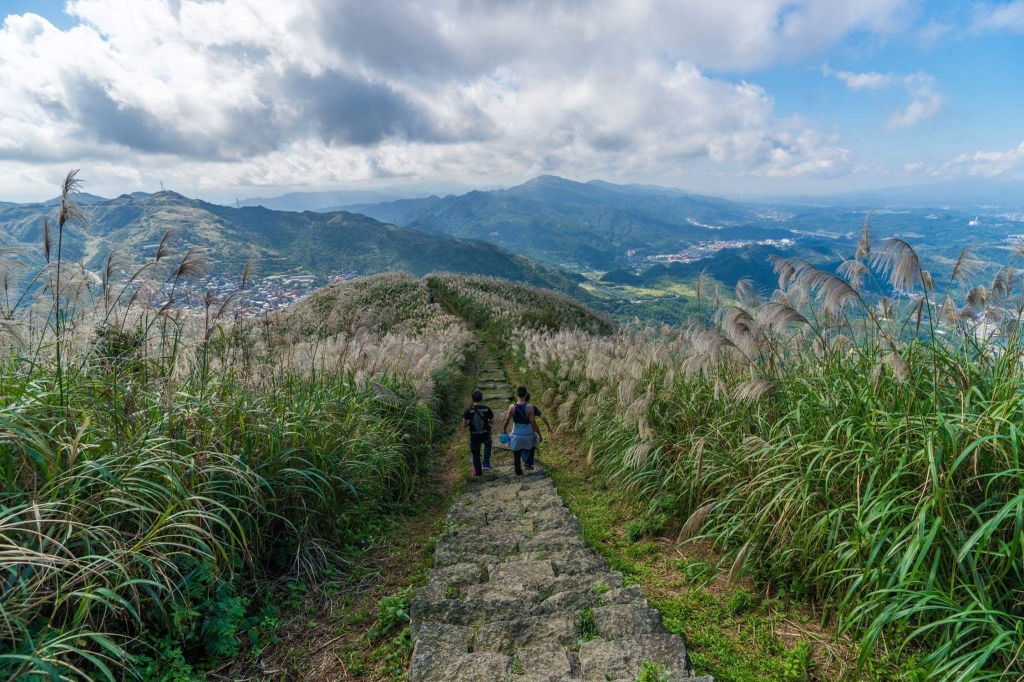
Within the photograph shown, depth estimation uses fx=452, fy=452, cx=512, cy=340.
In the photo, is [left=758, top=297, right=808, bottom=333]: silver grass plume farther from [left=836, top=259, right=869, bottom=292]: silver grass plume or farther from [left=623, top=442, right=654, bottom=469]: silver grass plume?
[left=623, top=442, right=654, bottom=469]: silver grass plume

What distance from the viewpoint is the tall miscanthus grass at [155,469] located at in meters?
2.41

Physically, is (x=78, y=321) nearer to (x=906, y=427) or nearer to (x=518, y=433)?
(x=518, y=433)

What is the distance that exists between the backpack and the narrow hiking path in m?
2.44

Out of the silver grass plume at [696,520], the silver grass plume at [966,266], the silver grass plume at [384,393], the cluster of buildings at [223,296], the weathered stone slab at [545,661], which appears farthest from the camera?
the silver grass plume at [384,393]

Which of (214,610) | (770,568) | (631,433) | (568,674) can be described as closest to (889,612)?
(770,568)

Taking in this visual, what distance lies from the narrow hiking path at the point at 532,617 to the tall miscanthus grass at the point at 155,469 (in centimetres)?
129

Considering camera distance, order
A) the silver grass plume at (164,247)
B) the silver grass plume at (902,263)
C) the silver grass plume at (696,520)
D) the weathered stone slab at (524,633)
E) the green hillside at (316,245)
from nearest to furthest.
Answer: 1. the weathered stone slab at (524,633)
2. the silver grass plume at (902,263)
3. the silver grass plume at (696,520)
4. the silver grass plume at (164,247)
5. the green hillside at (316,245)

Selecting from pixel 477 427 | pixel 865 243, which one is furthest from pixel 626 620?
pixel 477 427

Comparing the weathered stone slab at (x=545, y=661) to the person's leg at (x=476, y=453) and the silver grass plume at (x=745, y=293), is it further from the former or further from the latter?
the silver grass plume at (x=745, y=293)

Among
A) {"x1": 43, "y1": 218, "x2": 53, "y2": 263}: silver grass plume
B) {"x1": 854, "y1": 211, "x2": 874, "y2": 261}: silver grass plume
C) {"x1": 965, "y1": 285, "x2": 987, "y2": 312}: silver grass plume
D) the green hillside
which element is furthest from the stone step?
the green hillside

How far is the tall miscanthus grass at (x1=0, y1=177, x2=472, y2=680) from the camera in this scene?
2406 millimetres

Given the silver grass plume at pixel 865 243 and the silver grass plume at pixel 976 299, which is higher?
the silver grass plume at pixel 865 243

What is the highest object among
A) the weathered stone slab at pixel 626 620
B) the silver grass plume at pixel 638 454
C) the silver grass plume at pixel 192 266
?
the silver grass plume at pixel 192 266

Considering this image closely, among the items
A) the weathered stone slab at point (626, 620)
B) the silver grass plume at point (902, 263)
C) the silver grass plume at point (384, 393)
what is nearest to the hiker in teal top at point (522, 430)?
the silver grass plume at point (384, 393)
